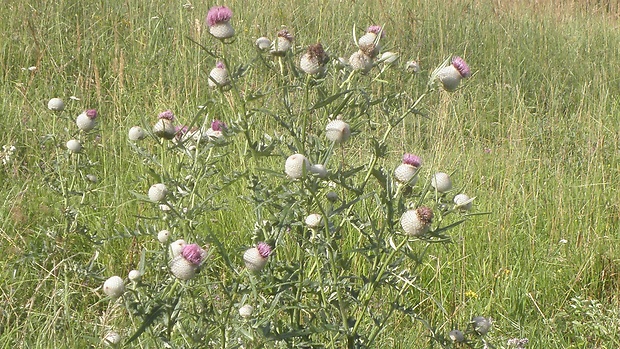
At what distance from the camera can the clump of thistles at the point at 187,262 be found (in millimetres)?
1338

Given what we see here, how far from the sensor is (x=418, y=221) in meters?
1.42

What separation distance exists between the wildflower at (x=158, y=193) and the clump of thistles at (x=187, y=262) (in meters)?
0.23

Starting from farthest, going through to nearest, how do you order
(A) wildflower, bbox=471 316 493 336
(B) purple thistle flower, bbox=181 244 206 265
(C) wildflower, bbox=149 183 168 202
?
(A) wildflower, bbox=471 316 493 336 < (C) wildflower, bbox=149 183 168 202 < (B) purple thistle flower, bbox=181 244 206 265

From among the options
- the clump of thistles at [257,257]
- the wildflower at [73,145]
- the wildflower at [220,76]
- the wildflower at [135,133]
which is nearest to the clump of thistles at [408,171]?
the clump of thistles at [257,257]

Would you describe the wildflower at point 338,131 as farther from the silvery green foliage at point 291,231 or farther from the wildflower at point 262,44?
the wildflower at point 262,44

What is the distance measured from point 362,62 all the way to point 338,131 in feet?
0.67

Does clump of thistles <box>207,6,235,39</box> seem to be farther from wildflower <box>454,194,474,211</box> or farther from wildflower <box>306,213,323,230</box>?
wildflower <box>454,194,474,211</box>

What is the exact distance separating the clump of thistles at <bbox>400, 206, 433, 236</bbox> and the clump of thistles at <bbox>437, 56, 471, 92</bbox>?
386 mm

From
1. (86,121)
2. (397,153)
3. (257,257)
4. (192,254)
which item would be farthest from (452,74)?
(397,153)

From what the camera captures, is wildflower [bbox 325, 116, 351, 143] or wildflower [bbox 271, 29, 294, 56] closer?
wildflower [bbox 325, 116, 351, 143]

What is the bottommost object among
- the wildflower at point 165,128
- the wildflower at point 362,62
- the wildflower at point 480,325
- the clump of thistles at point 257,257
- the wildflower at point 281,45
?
the wildflower at point 480,325

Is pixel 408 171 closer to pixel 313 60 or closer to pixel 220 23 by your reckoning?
pixel 313 60

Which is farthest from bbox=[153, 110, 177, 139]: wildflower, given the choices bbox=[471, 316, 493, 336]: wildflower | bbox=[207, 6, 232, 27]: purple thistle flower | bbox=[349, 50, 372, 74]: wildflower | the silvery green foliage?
bbox=[471, 316, 493, 336]: wildflower

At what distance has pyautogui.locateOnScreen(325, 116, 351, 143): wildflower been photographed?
1565mm
